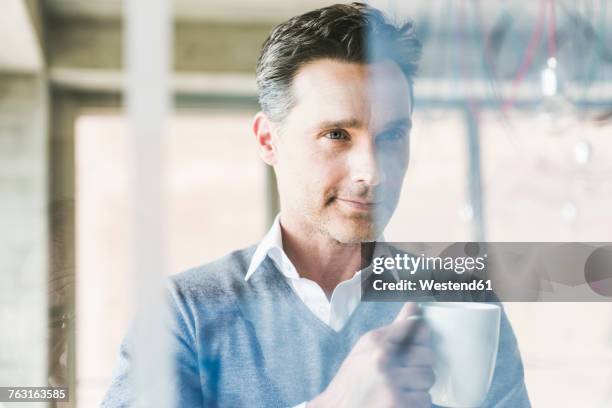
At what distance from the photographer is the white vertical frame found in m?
0.74

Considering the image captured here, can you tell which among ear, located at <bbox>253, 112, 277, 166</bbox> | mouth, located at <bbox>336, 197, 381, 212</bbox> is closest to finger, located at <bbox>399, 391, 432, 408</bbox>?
mouth, located at <bbox>336, 197, 381, 212</bbox>

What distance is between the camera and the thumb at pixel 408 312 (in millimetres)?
764

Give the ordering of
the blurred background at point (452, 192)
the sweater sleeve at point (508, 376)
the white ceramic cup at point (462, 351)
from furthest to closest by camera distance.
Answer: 1. the blurred background at point (452, 192)
2. the sweater sleeve at point (508, 376)
3. the white ceramic cup at point (462, 351)

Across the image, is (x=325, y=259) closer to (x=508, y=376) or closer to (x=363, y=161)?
(x=363, y=161)

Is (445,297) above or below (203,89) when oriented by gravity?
below

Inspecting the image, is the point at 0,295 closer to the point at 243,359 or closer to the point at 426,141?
the point at 243,359

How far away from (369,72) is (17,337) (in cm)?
71

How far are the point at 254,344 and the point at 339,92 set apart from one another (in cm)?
34

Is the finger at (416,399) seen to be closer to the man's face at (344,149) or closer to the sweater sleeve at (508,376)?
the sweater sleeve at (508,376)

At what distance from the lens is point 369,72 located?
2.96 feet

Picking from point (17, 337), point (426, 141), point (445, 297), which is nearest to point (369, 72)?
point (426, 141)

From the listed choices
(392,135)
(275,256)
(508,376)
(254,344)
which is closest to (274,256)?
(275,256)

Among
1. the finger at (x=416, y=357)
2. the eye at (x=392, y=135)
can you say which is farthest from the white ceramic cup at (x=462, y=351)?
the eye at (x=392, y=135)

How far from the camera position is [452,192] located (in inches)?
38.2
